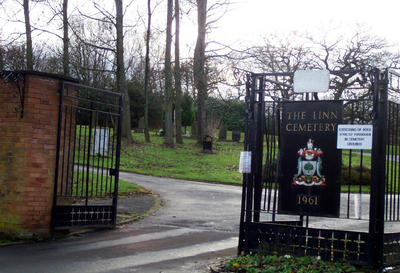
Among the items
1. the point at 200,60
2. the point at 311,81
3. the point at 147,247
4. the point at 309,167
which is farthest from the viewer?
the point at 200,60

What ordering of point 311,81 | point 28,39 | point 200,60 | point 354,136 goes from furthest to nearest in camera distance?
point 200,60 → point 28,39 → point 311,81 → point 354,136

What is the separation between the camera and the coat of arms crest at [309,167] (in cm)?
696

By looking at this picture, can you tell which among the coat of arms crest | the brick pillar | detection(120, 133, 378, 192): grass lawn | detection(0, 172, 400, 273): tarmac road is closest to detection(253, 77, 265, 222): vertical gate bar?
the coat of arms crest

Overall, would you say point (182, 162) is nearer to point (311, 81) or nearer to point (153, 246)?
point (153, 246)

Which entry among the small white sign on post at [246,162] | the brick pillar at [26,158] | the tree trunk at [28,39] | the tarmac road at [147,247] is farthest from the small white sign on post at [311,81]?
the tree trunk at [28,39]

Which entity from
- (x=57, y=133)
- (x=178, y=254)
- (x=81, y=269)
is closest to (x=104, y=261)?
(x=81, y=269)

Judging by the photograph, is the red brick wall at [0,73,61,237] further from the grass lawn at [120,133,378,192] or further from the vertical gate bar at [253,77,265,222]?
the grass lawn at [120,133,378,192]

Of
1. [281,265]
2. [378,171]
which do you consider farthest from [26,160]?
[378,171]

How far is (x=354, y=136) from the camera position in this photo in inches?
260

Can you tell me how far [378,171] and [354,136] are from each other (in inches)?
21.3

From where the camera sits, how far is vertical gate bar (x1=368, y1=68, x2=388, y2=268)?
21.1 ft

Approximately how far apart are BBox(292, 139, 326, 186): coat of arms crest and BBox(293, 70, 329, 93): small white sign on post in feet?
2.40

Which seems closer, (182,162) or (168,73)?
(182,162)

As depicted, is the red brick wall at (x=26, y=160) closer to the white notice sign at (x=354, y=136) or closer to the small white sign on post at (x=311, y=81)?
the small white sign on post at (x=311, y=81)
